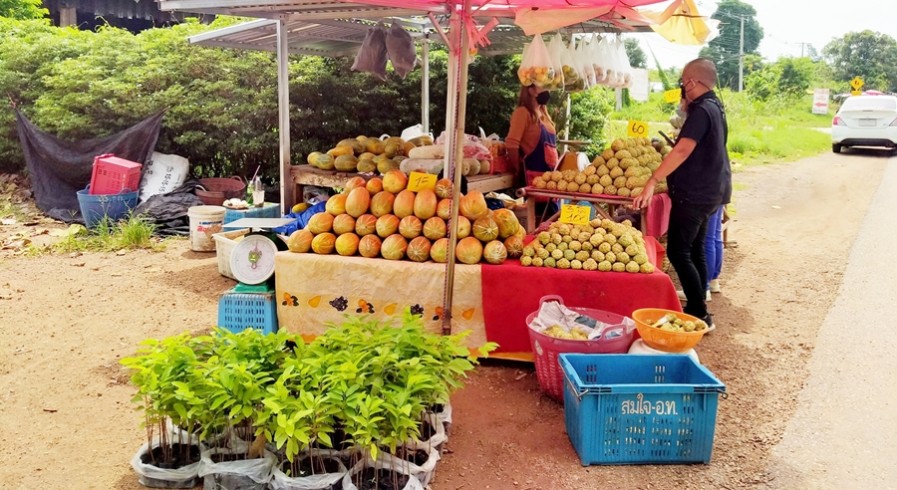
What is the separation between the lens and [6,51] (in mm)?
10695

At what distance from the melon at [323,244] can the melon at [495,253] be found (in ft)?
3.38

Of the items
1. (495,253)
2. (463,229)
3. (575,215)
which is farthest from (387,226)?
(575,215)

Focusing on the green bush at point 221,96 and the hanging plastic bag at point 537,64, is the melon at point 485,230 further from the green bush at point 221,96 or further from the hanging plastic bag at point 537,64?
the green bush at point 221,96

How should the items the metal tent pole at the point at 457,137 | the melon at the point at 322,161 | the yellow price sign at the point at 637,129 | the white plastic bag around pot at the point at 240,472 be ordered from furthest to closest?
the melon at the point at 322,161 < the yellow price sign at the point at 637,129 < the metal tent pole at the point at 457,137 < the white plastic bag around pot at the point at 240,472

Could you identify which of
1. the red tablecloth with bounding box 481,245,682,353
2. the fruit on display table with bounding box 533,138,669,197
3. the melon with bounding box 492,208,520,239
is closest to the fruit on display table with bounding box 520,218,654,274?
the red tablecloth with bounding box 481,245,682,353

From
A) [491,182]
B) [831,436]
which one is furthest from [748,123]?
[831,436]

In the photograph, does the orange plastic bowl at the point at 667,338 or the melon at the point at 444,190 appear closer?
the orange plastic bowl at the point at 667,338

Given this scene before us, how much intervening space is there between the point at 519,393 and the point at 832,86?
45.4 metres

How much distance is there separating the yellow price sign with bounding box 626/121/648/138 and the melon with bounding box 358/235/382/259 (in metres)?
2.60

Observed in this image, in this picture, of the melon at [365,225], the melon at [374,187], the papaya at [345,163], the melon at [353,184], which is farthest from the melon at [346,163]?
the melon at [365,225]

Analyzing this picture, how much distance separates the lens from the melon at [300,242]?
4930 millimetres

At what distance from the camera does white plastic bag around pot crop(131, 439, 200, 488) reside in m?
3.17

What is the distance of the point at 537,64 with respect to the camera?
233 inches

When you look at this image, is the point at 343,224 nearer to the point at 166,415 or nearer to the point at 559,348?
the point at 559,348
